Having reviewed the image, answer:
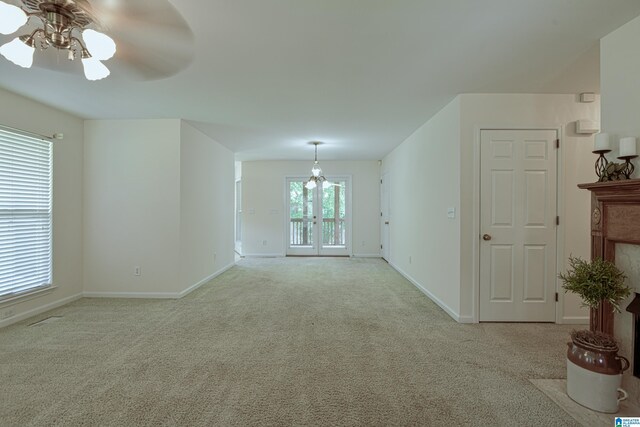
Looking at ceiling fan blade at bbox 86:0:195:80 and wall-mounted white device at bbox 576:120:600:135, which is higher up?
ceiling fan blade at bbox 86:0:195:80

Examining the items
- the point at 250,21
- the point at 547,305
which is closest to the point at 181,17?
the point at 250,21

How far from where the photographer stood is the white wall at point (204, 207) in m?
4.25

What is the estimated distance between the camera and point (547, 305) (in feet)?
10.6

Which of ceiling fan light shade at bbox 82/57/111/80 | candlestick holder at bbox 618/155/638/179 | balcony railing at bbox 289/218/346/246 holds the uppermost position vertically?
ceiling fan light shade at bbox 82/57/111/80

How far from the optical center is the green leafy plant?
190 cm

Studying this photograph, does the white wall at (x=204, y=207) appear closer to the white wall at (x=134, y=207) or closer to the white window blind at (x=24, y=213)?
the white wall at (x=134, y=207)

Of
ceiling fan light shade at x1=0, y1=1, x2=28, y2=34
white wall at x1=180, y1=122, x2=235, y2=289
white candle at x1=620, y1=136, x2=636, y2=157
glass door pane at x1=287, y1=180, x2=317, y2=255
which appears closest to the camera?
ceiling fan light shade at x1=0, y1=1, x2=28, y2=34

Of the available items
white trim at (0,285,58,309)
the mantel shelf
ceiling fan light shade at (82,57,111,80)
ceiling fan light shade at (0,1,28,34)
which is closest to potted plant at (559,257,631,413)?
the mantel shelf

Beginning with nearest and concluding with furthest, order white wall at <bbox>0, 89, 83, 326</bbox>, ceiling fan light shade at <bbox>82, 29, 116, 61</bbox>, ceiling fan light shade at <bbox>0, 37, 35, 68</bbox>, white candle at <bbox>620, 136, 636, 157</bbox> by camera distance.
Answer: ceiling fan light shade at <bbox>82, 29, 116, 61</bbox>
ceiling fan light shade at <bbox>0, 37, 35, 68</bbox>
white candle at <bbox>620, 136, 636, 157</bbox>
white wall at <bbox>0, 89, 83, 326</bbox>

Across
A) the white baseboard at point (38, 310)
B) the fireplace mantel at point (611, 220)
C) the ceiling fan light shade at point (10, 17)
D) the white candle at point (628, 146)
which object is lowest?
the white baseboard at point (38, 310)

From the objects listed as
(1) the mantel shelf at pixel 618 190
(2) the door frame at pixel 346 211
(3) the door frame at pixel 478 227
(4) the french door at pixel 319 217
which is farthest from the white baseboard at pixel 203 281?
(1) the mantel shelf at pixel 618 190

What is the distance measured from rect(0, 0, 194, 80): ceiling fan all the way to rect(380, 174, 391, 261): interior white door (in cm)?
528

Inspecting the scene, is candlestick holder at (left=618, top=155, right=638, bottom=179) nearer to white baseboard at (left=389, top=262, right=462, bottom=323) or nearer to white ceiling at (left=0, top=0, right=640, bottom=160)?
white ceiling at (left=0, top=0, right=640, bottom=160)

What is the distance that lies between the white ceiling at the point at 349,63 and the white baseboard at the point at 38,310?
7.81 ft
